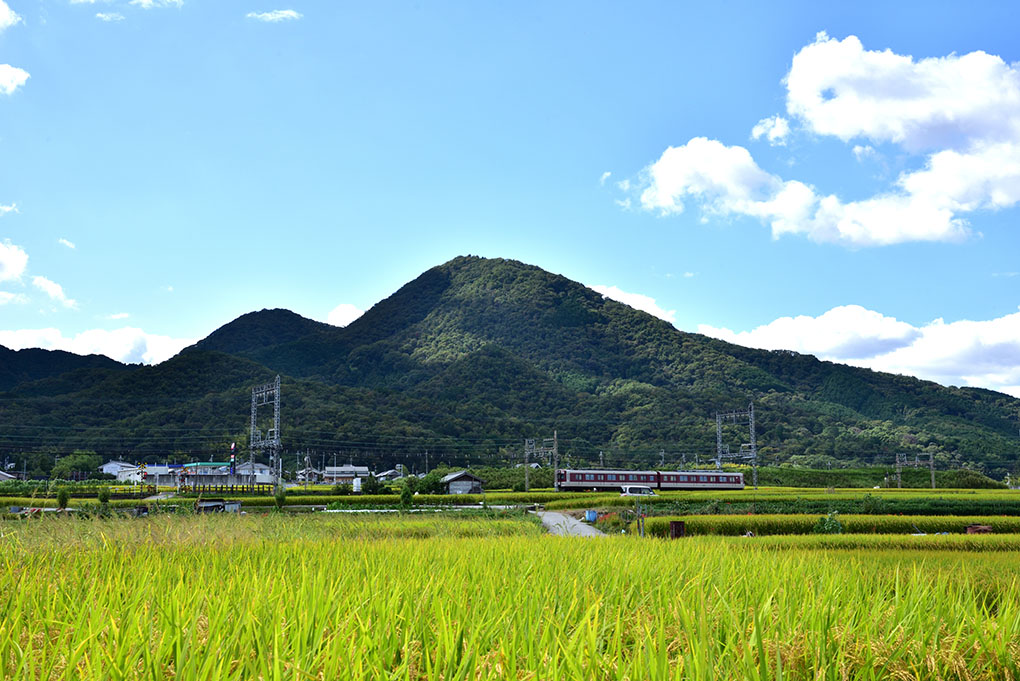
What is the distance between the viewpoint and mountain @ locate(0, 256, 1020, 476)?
101188mm

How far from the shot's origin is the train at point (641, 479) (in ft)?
204

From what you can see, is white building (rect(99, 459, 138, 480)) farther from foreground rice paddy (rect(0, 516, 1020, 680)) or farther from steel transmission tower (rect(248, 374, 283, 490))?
foreground rice paddy (rect(0, 516, 1020, 680))

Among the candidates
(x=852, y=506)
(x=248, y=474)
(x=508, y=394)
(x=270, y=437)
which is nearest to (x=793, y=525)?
(x=852, y=506)

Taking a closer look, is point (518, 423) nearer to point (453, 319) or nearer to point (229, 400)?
point (229, 400)

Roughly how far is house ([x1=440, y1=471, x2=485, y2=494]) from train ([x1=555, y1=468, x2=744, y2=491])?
7933 millimetres

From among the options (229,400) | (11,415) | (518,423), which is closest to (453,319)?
(518,423)

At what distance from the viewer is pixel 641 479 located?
6312cm

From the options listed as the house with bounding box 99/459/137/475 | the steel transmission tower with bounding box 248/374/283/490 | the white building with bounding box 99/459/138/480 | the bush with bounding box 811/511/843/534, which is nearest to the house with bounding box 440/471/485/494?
the steel transmission tower with bounding box 248/374/283/490

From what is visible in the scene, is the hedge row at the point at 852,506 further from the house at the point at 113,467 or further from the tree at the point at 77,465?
the house at the point at 113,467

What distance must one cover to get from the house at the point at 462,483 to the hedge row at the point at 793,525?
35.6 metres

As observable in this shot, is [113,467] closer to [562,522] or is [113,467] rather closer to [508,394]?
[508,394]

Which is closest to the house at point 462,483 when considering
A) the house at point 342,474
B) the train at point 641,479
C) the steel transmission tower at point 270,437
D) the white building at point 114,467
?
the train at point 641,479

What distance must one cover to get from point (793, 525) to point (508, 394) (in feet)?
326

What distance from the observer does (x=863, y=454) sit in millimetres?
107812
